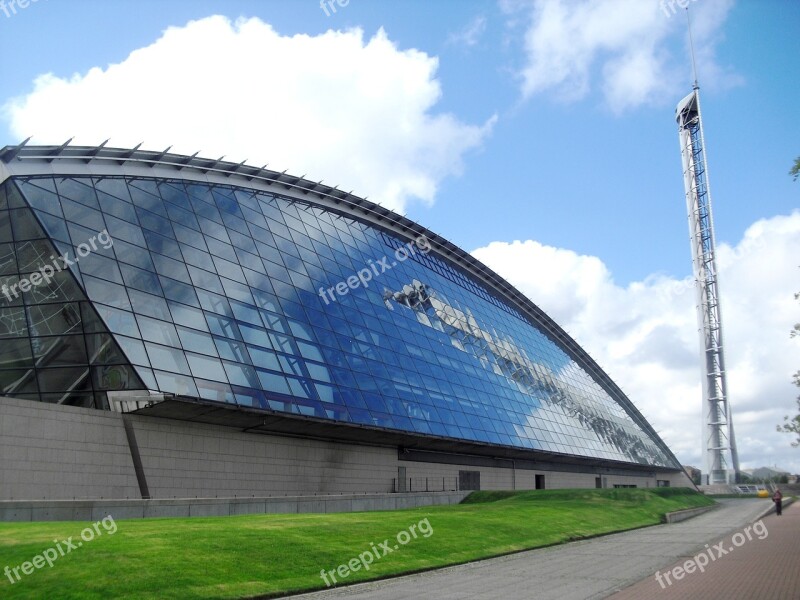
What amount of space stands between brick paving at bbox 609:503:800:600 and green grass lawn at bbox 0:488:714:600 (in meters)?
6.05

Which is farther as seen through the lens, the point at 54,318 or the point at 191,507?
the point at 54,318

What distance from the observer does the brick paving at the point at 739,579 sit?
1481 cm

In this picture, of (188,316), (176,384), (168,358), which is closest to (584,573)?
(176,384)

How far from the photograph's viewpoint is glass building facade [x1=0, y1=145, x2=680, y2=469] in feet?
78.8

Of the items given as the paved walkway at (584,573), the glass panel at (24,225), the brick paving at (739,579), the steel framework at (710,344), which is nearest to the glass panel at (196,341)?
the glass panel at (24,225)

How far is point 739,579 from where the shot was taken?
17.3 m

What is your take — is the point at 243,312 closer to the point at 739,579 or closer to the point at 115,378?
the point at 115,378

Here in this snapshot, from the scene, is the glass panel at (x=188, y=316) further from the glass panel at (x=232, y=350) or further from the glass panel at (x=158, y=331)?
the glass panel at (x=232, y=350)

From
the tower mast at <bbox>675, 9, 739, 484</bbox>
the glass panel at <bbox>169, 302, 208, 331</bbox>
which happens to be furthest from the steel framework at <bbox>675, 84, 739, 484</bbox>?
the glass panel at <bbox>169, 302, 208, 331</bbox>

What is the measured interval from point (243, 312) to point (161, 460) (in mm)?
8563

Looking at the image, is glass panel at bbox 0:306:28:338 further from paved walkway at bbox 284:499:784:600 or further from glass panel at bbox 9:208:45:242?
paved walkway at bbox 284:499:784:600

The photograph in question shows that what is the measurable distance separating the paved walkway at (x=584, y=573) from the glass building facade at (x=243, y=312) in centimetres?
1139

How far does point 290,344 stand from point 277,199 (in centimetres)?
1234

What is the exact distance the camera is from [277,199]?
138 feet
